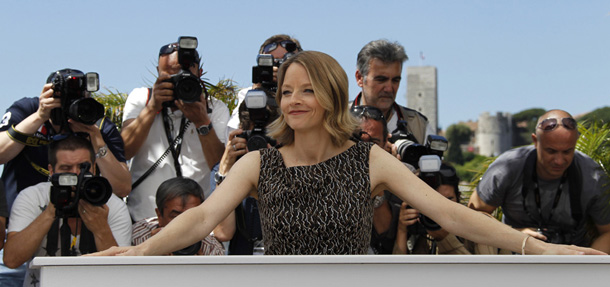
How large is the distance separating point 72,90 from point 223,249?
1.21 metres

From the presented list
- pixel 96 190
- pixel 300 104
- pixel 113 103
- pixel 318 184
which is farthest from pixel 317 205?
pixel 113 103

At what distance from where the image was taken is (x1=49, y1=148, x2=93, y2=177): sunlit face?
3951mm

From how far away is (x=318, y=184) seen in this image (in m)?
2.70

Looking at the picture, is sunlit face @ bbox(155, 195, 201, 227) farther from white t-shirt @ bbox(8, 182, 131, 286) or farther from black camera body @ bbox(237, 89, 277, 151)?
black camera body @ bbox(237, 89, 277, 151)

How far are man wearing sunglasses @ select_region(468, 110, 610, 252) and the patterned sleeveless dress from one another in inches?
85.9

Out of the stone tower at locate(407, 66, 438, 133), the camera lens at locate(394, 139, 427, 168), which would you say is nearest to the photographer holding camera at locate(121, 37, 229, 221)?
the camera lens at locate(394, 139, 427, 168)

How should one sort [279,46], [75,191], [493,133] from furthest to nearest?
[493,133], [279,46], [75,191]

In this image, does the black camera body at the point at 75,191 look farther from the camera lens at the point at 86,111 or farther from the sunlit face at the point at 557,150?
the sunlit face at the point at 557,150

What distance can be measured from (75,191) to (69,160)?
0.76ft

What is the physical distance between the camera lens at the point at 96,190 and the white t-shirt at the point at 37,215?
0.95ft

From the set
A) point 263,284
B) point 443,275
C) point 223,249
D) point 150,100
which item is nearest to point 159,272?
point 263,284

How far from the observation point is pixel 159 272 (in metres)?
1.99

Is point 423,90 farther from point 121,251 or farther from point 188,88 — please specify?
point 121,251

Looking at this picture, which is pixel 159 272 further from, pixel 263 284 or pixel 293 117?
pixel 293 117
